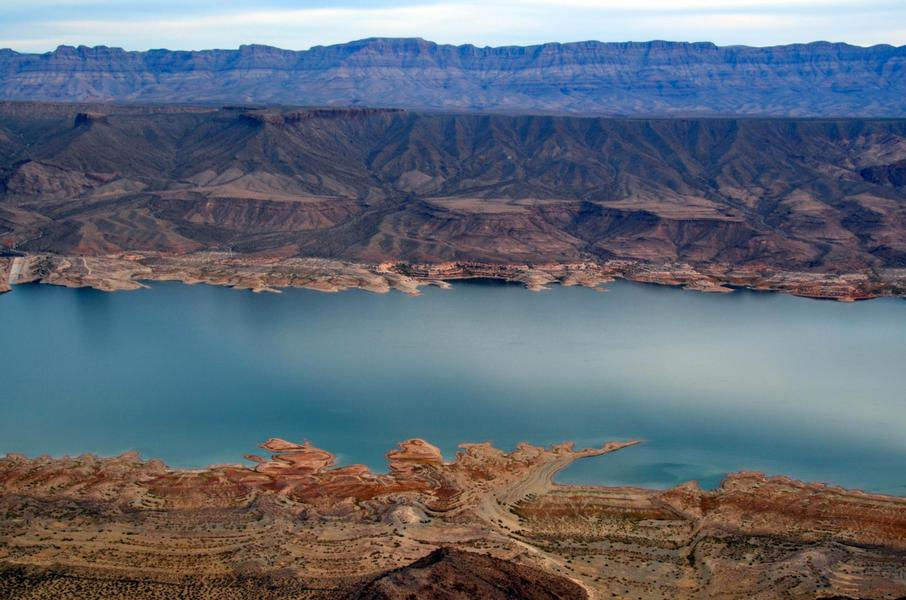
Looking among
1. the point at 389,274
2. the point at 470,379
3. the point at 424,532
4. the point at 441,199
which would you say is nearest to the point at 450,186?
the point at 441,199

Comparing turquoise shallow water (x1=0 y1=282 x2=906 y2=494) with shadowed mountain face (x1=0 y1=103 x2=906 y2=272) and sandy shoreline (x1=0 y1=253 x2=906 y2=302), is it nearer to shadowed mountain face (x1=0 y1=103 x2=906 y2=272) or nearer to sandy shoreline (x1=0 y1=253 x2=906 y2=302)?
sandy shoreline (x1=0 y1=253 x2=906 y2=302)

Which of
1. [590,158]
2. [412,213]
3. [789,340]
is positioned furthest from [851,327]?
[590,158]

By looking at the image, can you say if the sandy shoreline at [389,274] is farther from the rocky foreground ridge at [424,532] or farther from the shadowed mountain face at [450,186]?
the rocky foreground ridge at [424,532]

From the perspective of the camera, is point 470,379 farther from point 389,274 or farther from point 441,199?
point 441,199

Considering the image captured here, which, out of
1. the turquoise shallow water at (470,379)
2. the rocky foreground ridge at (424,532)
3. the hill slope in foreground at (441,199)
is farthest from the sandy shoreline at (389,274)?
the rocky foreground ridge at (424,532)

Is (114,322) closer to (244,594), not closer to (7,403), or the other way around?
(7,403)
